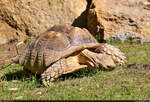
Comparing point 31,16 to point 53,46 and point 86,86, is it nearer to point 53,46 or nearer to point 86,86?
point 53,46

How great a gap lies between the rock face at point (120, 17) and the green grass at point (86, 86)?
2.71 m

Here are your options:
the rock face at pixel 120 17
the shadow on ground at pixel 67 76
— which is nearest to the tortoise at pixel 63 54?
the shadow on ground at pixel 67 76

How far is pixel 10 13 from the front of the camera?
8.71 metres

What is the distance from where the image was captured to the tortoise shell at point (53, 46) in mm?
4394

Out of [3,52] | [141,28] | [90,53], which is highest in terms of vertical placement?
[90,53]

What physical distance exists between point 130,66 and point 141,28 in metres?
2.80

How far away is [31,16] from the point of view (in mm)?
8852

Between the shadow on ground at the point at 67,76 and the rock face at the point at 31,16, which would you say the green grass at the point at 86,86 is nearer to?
the shadow on ground at the point at 67,76

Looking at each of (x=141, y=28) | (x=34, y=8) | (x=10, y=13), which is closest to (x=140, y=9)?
(x=141, y=28)

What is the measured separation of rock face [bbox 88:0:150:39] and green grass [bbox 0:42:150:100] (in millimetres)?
2710

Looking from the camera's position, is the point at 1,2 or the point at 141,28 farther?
the point at 1,2

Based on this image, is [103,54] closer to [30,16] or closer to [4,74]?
[4,74]

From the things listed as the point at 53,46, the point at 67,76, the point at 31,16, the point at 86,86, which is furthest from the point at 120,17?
the point at 86,86

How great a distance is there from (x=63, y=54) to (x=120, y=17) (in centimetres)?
381
